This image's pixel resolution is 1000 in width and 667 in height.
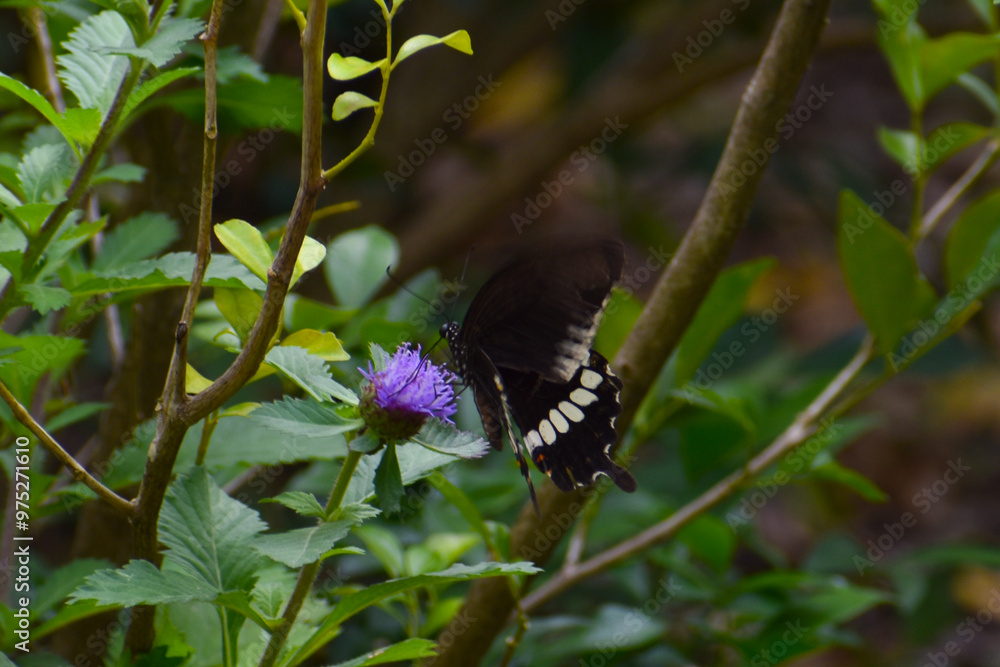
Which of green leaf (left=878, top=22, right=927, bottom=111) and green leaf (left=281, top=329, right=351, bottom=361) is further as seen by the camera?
green leaf (left=878, top=22, right=927, bottom=111)

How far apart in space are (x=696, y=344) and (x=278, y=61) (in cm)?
151

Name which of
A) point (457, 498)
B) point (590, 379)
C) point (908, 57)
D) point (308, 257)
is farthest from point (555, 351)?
point (908, 57)

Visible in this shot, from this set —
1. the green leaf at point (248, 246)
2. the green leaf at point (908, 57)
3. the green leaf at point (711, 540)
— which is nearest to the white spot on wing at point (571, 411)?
the green leaf at point (711, 540)

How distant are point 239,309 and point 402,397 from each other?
132 millimetres

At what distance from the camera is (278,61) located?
1.98 m

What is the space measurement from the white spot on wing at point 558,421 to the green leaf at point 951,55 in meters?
0.53

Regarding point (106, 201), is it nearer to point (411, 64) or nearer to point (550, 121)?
point (411, 64)

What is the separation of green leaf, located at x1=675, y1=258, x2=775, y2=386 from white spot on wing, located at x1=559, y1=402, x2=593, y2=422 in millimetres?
128

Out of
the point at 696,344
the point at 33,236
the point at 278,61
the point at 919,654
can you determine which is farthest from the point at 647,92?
the point at 33,236

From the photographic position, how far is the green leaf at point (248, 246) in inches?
18.2

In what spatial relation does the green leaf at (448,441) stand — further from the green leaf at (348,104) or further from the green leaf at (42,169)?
the green leaf at (42,169)

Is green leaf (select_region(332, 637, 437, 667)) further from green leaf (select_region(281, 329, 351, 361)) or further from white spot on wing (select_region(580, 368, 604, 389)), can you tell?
white spot on wing (select_region(580, 368, 604, 389))

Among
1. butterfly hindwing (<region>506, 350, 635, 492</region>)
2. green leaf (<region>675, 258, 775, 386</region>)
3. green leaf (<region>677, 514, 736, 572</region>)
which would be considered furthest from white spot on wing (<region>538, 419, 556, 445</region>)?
green leaf (<region>677, 514, 736, 572</region>)

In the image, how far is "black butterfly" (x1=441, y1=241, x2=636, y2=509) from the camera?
70 cm
